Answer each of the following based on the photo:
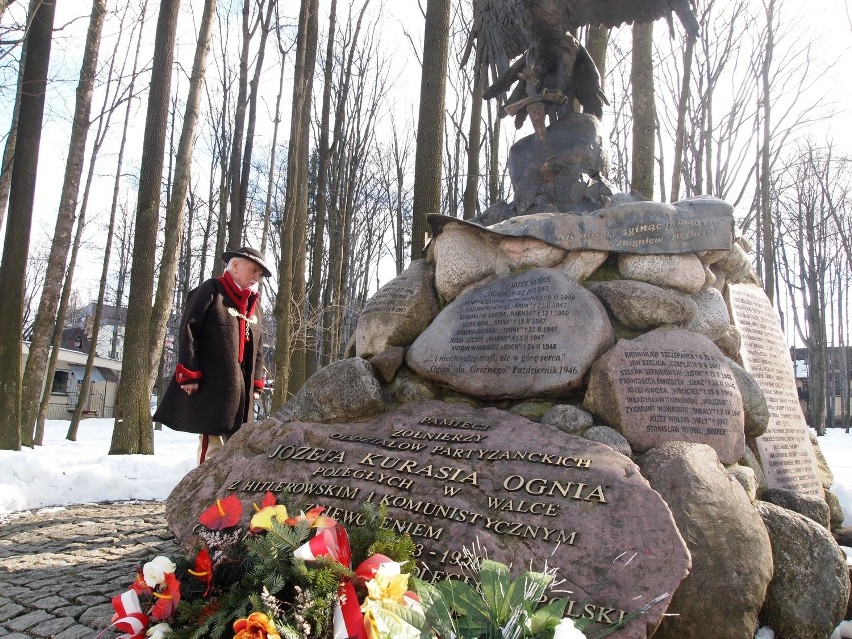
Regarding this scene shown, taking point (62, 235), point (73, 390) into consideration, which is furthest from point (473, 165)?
point (73, 390)

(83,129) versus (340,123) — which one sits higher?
(340,123)

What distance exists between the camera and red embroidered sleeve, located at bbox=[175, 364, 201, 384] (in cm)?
431

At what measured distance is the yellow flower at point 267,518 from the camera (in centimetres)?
221

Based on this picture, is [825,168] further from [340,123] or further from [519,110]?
[519,110]

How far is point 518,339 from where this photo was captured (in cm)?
422

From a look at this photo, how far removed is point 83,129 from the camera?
A: 1012 centimetres

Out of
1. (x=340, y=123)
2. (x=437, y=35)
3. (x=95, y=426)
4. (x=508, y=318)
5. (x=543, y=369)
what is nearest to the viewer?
(x=543, y=369)

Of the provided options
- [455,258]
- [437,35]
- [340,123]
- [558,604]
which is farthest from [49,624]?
[340,123]

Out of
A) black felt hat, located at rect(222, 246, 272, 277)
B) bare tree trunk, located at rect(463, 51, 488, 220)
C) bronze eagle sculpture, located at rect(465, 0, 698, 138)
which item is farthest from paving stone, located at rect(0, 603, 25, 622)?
bare tree trunk, located at rect(463, 51, 488, 220)

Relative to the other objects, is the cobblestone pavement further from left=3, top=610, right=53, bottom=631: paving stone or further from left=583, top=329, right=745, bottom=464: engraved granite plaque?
left=583, top=329, right=745, bottom=464: engraved granite plaque

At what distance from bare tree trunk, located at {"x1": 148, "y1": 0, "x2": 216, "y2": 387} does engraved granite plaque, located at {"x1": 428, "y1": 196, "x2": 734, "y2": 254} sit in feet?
19.5

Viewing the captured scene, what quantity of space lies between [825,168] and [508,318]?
72.4 feet

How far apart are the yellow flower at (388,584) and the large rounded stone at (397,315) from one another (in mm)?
2858

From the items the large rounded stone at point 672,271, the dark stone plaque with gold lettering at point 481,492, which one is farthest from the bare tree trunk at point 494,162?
the dark stone plaque with gold lettering at point 481,492
